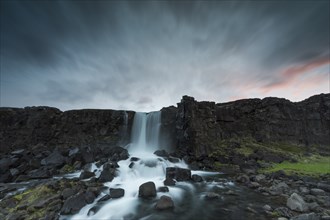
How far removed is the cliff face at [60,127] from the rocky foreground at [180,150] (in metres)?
0.20

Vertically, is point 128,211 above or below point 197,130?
below

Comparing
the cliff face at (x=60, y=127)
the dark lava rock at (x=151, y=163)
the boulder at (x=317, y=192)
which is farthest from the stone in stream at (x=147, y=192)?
the cliff face at (x=60, y=127)

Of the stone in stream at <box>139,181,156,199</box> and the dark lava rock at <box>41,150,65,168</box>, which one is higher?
the dark lava rock at <box>41,150,65,168</box>

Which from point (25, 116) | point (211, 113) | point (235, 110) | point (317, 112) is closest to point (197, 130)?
point (211, 113)

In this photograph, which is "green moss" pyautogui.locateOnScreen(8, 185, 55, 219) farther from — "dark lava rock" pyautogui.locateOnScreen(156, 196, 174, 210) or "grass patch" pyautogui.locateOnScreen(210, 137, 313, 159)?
"grass patch" pyautogui.locateOnScreen(210, 137, 313, 159)

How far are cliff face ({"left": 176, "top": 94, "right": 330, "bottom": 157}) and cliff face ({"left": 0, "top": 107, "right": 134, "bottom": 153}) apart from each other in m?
15.6

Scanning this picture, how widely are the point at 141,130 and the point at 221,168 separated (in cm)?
2057

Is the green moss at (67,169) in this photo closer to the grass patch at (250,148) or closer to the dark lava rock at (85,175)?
the dark lava rock at (85,175)

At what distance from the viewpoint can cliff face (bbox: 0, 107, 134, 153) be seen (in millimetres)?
40406

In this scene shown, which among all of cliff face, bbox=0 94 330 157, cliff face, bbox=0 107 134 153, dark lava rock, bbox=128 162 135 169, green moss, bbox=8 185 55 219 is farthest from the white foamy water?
cliff face, bbox=0 107 134 153

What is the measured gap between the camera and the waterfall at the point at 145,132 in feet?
125

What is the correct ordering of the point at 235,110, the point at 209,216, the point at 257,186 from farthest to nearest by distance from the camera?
the point at 235,110 < the point at 257,186 < the point at 209,216

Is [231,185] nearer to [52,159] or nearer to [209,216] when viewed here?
[209,216]

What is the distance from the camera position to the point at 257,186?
17453mm
